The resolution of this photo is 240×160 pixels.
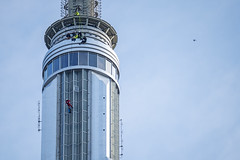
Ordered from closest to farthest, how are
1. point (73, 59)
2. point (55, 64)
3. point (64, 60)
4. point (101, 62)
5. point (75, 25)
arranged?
point (73, 59), point (64, 60), point (101, 62), point (55, 64), point (75, 25)

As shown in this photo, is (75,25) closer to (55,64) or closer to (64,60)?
(64,60)

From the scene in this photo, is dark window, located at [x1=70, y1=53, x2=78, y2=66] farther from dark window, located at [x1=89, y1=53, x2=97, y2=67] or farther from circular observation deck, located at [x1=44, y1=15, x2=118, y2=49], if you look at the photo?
circular observation deck, located at [x1=44, y1=15, x2=118, y2=49]

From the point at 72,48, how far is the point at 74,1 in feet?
40.7

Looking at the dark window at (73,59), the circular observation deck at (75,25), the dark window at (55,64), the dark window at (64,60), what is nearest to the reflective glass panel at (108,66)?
A: the circular observation deck at (75,25)

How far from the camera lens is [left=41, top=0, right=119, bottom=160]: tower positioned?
124 m

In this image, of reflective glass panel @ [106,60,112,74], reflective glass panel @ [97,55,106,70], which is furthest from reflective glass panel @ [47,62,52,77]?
reflective glass panel @ [106,60,112,74]

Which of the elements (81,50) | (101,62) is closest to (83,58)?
(81,50)

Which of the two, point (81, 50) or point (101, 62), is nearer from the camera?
point (81, 50)

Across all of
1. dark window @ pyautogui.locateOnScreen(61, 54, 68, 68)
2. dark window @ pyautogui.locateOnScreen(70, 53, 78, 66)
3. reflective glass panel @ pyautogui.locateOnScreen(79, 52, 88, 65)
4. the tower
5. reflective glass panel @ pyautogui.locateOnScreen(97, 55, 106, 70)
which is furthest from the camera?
reflective glass panel @ pyautogui.locateOnScreen(97, 55, 106, 70)

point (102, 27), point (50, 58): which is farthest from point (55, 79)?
point (102, 27)

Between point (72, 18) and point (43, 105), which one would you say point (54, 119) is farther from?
point (72, 18)

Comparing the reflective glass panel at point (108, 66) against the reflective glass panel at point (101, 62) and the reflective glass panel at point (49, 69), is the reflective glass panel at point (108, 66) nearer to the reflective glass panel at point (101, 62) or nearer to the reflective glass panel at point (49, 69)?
the reflective glass panel at point (101, 62)

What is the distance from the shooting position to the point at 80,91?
128125mm

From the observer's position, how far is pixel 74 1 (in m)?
140
